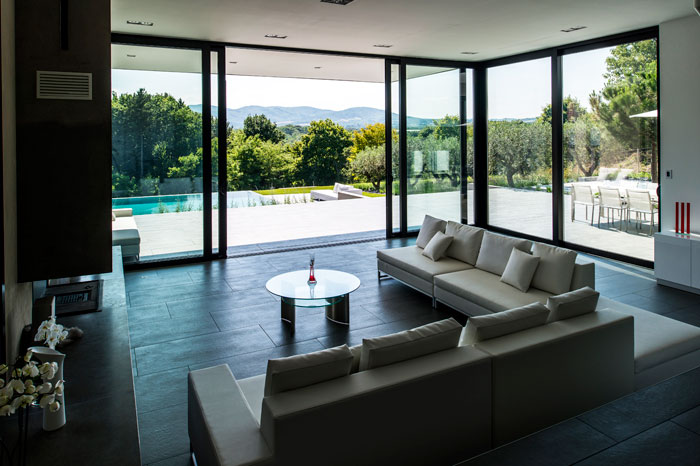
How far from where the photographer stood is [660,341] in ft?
11.1

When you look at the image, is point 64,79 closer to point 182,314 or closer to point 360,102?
point 182,314

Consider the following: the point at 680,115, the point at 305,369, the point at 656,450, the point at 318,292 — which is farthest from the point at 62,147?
the point at 680,115

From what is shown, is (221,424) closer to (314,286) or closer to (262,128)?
(314,286)

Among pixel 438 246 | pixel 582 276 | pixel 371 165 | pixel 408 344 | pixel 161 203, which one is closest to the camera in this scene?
pixel 408 344

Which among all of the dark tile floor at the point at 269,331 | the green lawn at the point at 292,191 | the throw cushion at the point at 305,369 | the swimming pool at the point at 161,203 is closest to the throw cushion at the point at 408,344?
the throw cushion at the point at 305,369

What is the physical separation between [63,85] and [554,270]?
13.0ft

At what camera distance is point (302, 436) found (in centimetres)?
210

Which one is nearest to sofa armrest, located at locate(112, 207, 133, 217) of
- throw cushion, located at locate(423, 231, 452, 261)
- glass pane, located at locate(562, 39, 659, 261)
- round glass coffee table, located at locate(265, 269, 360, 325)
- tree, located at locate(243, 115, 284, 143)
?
round glass coffee table, located at locate(265, 269, 360, 325)

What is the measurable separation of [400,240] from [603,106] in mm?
3709

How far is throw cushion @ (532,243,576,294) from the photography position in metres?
4.40

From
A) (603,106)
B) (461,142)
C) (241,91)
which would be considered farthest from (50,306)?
(241,91)

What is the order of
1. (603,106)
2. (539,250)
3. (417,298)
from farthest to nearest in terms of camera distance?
1. (603,106)
2. (417,298)
3. (539,250)

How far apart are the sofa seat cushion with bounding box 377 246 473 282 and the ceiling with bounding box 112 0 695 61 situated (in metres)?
2.74

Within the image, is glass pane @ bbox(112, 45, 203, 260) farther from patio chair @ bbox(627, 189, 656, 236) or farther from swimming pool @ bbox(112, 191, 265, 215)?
patio chair @ bbox(627, 189, 656, 236)
